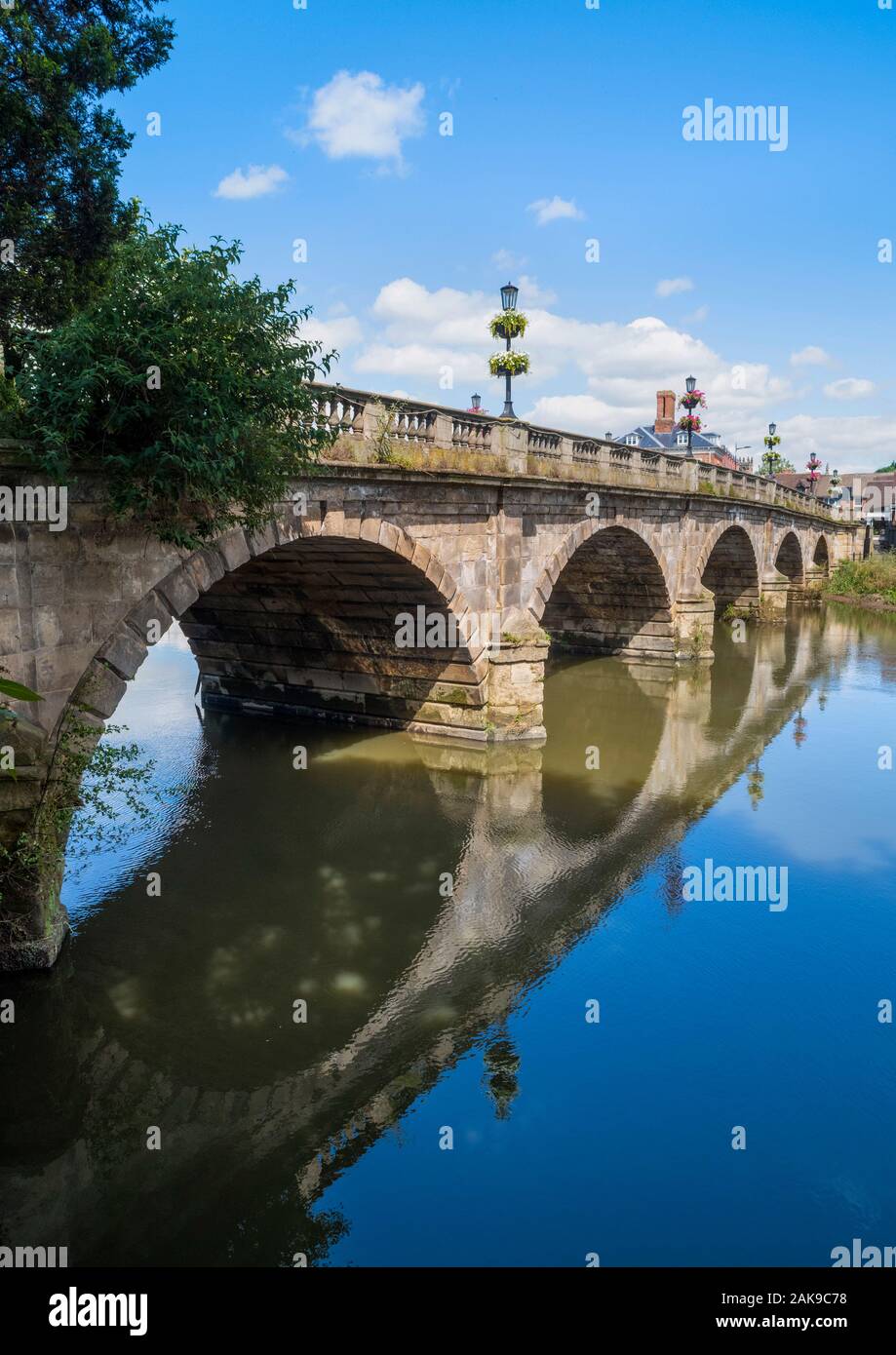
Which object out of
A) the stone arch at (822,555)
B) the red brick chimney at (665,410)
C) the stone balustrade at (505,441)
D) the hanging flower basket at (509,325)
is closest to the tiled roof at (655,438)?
the red brick chimney at (665,410)

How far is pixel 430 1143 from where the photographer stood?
6.98m

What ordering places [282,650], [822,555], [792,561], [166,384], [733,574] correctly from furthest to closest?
[822,555]
[792,561]
[733,574]
[282,650]
[166,384]

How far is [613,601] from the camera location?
2719 centimetres

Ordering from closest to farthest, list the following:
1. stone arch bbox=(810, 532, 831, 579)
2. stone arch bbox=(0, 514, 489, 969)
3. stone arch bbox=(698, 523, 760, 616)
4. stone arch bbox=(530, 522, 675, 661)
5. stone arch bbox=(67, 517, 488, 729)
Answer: stone arch bbox=(0, 514, 489, 969)
stone arch bbox=(67, 517, 488, 729)
stone arch bbox=(530, 522, 675, 661)
stone arch bbox=(698, 523, 760, 616)
stone arch bbox=(810, 532, 831, 579)

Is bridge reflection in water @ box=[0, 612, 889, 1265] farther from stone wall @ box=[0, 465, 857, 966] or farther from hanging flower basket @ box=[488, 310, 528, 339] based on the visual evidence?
hanging flower basket @ box=[488, 310, 528, 339]

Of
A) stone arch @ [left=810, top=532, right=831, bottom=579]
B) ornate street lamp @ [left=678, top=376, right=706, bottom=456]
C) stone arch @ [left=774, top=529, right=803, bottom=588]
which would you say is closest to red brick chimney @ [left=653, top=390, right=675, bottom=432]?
stone arch @ [left=810, top=532, right=831, bottom=579]

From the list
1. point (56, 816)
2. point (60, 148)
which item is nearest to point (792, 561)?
point (60, 148)

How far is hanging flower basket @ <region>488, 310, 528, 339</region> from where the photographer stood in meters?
15.7

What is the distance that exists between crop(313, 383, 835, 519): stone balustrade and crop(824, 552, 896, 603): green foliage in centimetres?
2166

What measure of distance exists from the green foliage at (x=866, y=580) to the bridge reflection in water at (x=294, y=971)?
3246cm

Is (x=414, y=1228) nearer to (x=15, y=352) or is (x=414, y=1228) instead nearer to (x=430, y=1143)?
(x=430, y=1143)

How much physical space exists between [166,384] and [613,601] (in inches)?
808

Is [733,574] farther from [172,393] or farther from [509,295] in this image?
[172,393]

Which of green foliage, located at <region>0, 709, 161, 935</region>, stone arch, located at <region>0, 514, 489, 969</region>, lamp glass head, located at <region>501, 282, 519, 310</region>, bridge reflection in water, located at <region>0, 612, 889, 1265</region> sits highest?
lamp glass head, located at <region>501, 282, 519, 310</region>
